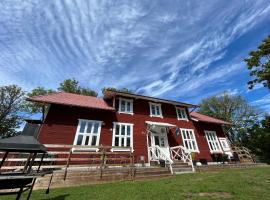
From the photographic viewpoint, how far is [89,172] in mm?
7715

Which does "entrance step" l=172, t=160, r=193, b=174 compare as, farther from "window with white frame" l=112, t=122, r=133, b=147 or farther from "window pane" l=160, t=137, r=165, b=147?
"window with white frame" l=112, t=122, r=133, b=147

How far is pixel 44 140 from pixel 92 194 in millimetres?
6640

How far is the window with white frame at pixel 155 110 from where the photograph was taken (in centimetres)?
1577

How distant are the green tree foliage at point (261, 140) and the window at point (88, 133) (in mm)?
21902

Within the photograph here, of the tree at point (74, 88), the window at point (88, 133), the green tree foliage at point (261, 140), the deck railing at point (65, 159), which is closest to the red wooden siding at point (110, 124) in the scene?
the window at point (88, 133)

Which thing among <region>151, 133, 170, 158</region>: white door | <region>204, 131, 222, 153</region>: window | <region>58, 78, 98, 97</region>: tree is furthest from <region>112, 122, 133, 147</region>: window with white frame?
<region>58, 78, 98, 97</region>: tree

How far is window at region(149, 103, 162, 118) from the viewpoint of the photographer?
15738 millimetres

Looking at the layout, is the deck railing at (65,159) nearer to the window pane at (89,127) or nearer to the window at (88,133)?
the window at (88,133)

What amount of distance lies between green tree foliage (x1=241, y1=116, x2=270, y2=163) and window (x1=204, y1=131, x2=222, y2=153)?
8.17 meters

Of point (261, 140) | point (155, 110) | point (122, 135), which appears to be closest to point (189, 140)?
point (155, 110)

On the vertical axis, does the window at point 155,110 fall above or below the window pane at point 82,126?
above

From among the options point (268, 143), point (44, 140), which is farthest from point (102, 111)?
point (268, 143)

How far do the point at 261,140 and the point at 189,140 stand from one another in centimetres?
1342

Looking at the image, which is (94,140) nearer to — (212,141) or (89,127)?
(89,127)
